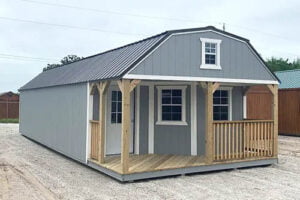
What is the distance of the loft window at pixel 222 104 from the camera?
1030 cm

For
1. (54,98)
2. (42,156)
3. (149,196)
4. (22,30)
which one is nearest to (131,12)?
(22,30)

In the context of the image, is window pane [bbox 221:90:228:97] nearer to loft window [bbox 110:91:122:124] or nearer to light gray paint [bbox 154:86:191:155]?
light gray paint [bbox 154:86:191:155]

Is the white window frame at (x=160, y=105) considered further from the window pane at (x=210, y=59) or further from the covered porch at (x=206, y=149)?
the window pane at (x=210, y=59)

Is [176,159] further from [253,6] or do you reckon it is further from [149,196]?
[253,6]

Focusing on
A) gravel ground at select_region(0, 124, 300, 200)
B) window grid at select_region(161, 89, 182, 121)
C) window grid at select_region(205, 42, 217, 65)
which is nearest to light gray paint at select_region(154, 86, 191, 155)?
window grid at select_region(161, 89, 182, 121)

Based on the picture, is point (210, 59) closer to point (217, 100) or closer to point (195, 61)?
point (195, 61)

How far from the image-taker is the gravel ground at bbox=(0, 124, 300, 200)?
21.3ft

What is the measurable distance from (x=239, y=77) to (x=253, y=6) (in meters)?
13.1

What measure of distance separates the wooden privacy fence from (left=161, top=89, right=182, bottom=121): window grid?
1393 millimetres

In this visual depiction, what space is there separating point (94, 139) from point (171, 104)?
252 centimetres

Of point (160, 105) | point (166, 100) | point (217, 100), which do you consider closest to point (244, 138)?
point (217, 100)

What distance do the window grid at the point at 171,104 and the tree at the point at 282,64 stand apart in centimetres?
3255

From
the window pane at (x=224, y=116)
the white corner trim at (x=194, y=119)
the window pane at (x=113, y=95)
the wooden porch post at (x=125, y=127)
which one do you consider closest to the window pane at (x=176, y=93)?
the white corner trim at (x=194, y=119)

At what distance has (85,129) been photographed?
932cm
